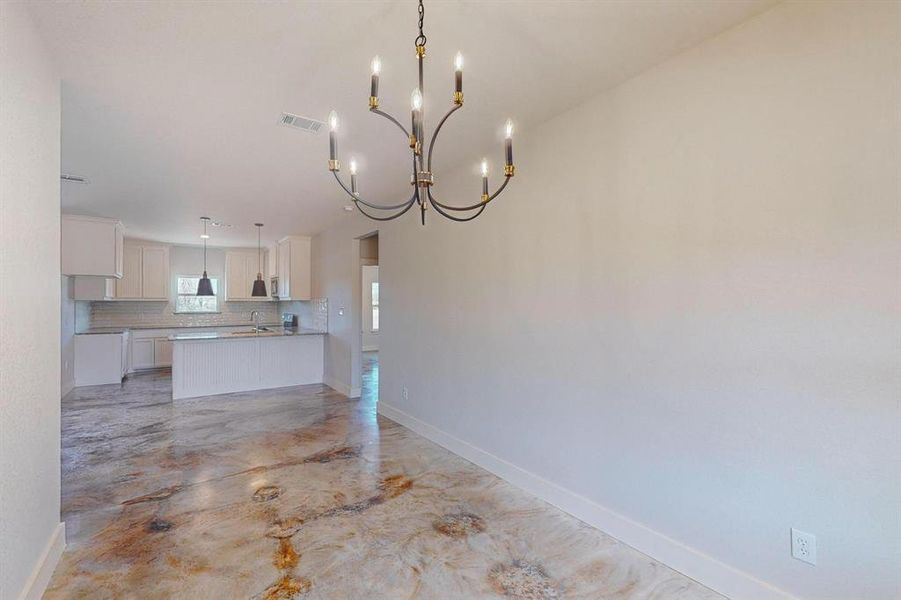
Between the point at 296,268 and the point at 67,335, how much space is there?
3.37m

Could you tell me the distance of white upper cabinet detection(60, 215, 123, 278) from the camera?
19.1 feet

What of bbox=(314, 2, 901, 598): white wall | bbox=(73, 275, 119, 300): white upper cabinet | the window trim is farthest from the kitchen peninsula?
bbox=(314, 2, 901, 598): white wall

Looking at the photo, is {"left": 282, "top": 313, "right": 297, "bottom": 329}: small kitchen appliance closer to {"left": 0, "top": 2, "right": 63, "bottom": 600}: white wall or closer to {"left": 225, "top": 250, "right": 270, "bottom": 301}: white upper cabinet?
{"left": 225, "top": 250, "right": 270, "bottom": 301}: white upper cabinet

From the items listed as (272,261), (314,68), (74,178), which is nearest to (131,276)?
(272,261)

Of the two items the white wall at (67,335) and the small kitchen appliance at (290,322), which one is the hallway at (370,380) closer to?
the small kitchen appliance at (290,322)

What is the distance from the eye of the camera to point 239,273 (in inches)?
349

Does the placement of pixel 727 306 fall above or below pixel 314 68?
below

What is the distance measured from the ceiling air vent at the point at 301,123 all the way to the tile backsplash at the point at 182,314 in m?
4.25

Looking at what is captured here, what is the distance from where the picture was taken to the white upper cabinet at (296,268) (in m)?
7.29

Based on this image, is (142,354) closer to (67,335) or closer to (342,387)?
(67,335)

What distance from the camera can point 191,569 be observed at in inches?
84.0

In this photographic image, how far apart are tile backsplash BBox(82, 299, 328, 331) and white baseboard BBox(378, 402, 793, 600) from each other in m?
4.56

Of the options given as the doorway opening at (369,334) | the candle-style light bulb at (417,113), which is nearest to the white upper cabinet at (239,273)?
the doorway opening at (369,334)

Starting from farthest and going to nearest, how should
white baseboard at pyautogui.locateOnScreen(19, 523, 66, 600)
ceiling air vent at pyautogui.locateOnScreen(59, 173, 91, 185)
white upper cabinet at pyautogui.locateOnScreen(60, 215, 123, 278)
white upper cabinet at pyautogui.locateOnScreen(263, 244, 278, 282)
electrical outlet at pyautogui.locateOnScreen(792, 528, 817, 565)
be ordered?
white upper cabinet at pyautogui.locateOnScreen(263, 244, 278, 282) < white upper cabinet at pyautogui.locateOnScreen(60, 215, 123, 278) < ceiling air vent at pyautogui.locateOnScreen(59, 173, 91, 185) < white baseboard at pyautogui.locateOnScreen(19, 523, 66, 600) < electrical outlet at pyautogui.locateOnScreen(792, 528, 817, 565)
